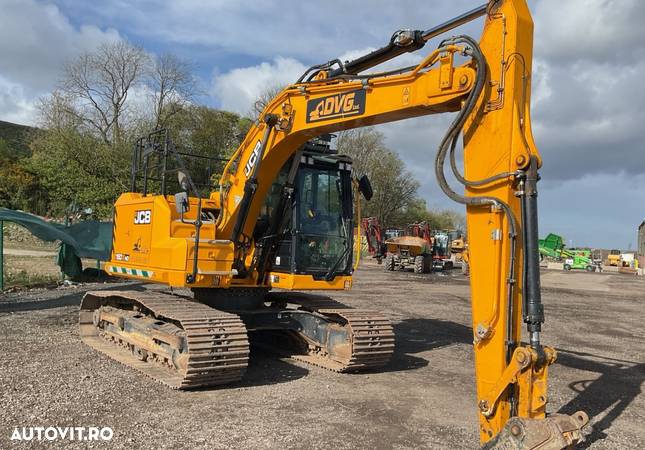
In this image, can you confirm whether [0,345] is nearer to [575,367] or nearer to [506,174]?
[506,174]

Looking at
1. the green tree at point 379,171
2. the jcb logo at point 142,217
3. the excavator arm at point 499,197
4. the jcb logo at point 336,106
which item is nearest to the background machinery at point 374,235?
the green tree at point 379,171

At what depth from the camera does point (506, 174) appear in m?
4.39

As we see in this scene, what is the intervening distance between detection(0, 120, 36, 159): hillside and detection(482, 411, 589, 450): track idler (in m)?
41.7

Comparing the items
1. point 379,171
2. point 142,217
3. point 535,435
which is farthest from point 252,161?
point 379,171

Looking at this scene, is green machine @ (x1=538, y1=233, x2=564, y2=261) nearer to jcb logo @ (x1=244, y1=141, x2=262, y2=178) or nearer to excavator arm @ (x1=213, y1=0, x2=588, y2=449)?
jcb logo @ (x1=244, y1=141, x2=262, y2=178)

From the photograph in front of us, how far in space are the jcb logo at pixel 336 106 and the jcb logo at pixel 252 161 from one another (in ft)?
3.31

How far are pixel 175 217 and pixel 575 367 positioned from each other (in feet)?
21.1

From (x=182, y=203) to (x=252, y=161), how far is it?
1.09m

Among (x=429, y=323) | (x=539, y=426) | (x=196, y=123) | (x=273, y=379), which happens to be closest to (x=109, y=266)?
(x=273, y=379)

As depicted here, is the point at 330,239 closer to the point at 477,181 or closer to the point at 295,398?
the point at 295,398

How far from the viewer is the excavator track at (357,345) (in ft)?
24.2

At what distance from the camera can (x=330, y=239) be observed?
782cm

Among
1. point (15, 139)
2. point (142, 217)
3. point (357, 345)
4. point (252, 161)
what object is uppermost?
point (15, 139)

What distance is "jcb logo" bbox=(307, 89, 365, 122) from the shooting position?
6000mm
